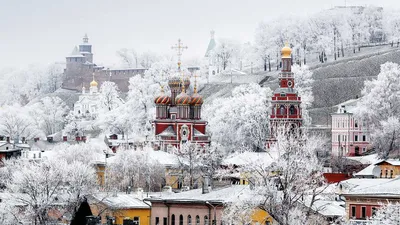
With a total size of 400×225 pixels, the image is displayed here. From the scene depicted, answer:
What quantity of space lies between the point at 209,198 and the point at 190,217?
134 cm

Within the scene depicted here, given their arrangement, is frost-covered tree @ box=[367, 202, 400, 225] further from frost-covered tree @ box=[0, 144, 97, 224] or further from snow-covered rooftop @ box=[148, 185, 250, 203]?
frost-covered tree @ box=[0, 144, 97, 224]

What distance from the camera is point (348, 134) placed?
13575 centimetres

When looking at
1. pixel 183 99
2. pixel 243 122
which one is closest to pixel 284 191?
pixel 183 99

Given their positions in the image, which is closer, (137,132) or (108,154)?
(108,154)

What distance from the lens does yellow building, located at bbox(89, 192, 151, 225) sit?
76.6 metres

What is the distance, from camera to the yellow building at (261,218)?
2708 inches

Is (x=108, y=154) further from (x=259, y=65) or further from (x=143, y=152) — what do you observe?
(x=259, y=65)

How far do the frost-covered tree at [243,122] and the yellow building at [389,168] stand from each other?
29.9 metres

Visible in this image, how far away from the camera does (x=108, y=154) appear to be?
11944 cm

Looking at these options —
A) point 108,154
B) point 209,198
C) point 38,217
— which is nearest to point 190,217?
point 209,198

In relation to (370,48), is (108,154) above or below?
below

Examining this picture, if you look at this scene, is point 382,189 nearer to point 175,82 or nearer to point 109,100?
point 175,82

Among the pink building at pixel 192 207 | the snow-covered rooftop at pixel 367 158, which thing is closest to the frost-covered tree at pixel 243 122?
the snow-covered rooftop at pixel 367 158

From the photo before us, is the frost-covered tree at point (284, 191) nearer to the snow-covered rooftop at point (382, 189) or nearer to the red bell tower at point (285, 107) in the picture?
the snow-covered rooftop at point (382, 189)
